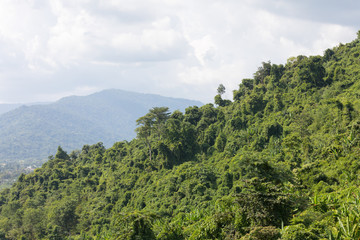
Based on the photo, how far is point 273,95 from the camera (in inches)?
1986

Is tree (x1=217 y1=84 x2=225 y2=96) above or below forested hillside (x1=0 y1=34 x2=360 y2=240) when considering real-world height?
above

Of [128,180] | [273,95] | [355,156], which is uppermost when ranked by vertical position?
[273,95]

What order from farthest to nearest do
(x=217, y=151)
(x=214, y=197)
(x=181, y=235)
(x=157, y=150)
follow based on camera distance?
1. (x=157, y=150)
2. (x=217, y=151)
3. (x=214, y=197)
4. (x=181, y=235)

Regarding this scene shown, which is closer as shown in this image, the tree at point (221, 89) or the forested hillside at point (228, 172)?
the forested hillside at point (228, 172)

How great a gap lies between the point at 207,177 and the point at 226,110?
2188 cm

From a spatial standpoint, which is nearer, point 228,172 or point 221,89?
point 228,172

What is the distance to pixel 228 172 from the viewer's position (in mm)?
37125

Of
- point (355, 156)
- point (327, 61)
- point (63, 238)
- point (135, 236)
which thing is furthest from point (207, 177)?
point (327, 61)

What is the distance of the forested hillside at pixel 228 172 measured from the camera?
14.2 metres

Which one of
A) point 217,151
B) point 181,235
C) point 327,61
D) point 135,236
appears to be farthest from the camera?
point 327,61

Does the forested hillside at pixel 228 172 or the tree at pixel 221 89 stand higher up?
the tree at pixel 221 89

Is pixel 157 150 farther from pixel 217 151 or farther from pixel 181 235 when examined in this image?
pixel 181 235

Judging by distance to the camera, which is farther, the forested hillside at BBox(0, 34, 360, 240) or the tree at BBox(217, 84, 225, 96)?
the tree at BBox(217, 84, 225, 96)

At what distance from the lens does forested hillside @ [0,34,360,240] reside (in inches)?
558
